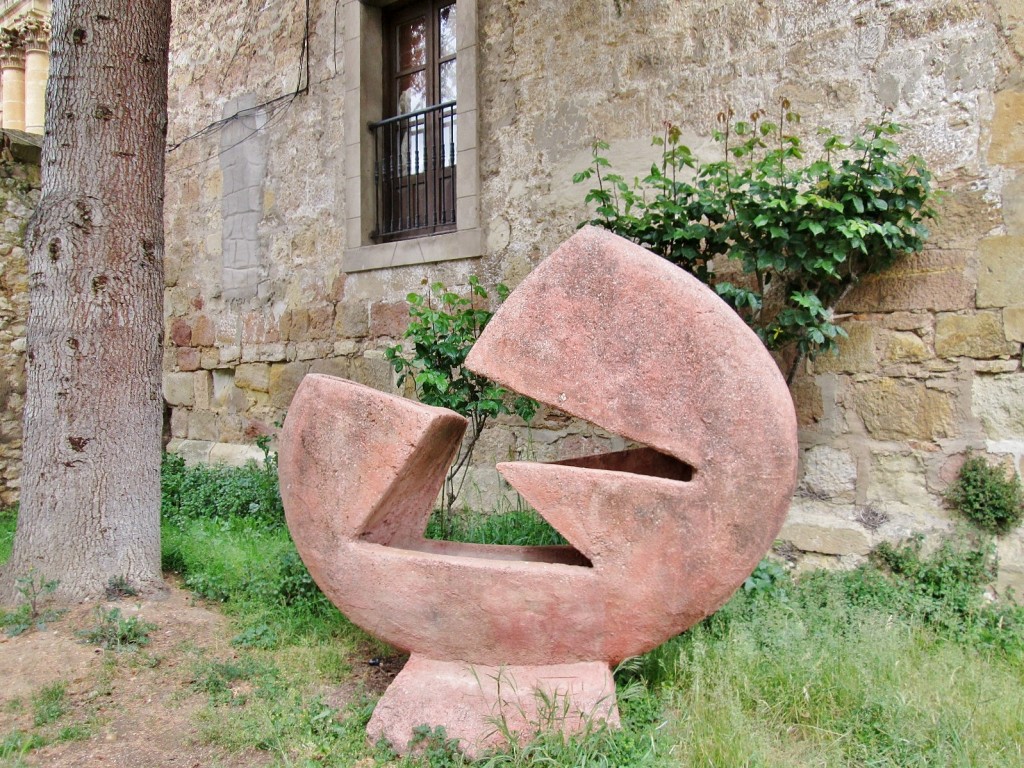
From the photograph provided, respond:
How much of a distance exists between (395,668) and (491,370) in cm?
140

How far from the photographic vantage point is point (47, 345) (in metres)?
3.54

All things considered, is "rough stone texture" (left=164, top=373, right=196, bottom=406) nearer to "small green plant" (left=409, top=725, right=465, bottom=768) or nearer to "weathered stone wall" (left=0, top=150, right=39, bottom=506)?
"weathered stone wall" (left=0, top=150, right=39, bottom=506)

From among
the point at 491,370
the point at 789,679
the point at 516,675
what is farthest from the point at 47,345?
the point at 789,679

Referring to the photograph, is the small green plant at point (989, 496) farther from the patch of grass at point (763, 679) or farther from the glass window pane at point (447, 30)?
the glass window pane at point (447, 30)

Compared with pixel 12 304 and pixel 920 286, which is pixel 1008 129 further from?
pixel 12 304

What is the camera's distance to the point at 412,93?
591 cm

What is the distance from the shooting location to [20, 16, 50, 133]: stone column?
35.4 ft

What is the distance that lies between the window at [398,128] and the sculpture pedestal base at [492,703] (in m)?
3.52

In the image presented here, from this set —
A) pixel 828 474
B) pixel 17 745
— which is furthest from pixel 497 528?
pixel 17 745

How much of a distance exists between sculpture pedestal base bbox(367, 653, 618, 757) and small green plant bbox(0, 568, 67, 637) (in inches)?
69.7

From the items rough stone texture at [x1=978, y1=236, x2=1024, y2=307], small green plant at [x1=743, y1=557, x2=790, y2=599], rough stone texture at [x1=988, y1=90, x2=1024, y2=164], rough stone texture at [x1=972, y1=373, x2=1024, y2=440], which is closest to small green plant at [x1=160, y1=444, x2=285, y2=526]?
small green plant at [x1=743, y1=557, x2=790, y2=599]

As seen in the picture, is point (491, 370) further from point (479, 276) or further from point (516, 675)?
point (479, 276)

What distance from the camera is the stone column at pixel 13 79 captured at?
10977 millimetres

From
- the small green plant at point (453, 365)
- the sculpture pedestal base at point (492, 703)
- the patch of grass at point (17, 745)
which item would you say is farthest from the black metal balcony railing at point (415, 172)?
the patch of grass at point (17, 745)
